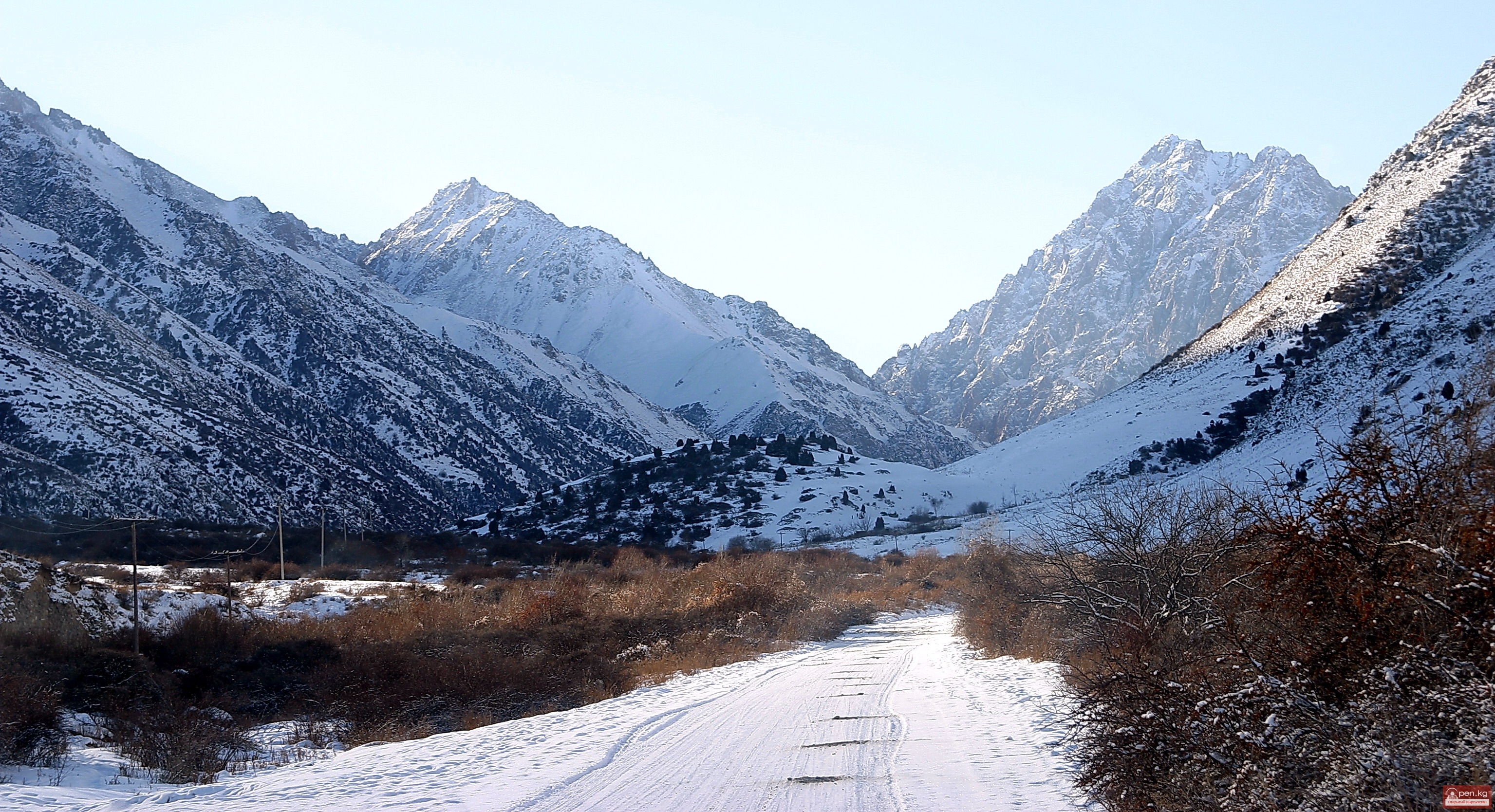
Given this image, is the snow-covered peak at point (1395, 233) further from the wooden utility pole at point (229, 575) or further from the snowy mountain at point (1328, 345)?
the wooden utility pole at point (229, 575)

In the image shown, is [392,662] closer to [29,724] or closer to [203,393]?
[29,724]

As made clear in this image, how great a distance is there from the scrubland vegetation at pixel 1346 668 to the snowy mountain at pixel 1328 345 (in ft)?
176

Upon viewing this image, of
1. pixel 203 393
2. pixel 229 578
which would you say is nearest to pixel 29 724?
pixel 229 578

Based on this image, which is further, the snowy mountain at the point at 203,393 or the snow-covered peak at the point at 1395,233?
the snow-covered peak at the point at 1395,233

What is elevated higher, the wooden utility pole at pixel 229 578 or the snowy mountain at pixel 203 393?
the snowy mountain at pixel 203 393

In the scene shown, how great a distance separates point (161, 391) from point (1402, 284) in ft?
393

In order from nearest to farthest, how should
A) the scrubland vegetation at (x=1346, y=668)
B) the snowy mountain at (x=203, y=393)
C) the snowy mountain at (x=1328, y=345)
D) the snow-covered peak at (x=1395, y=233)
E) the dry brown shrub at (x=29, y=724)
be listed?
the scrubland vegetation at (x=1346, y=668), the dry brown shrub at (x=29, y=724), the snowy mountain at (x=1328, y=345), the snowy mountain at (x=203, y=393), the snow-covered peak at (x=1395, y=233)

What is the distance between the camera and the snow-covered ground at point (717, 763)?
10.0 meters

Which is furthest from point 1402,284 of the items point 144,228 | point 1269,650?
point 144,228

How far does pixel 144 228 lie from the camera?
19850 centimetres

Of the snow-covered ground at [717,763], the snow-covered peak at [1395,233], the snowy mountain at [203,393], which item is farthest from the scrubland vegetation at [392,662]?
the snow-covered peak at [1395,233]

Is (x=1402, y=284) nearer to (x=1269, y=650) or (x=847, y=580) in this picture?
(x=847, y=580)

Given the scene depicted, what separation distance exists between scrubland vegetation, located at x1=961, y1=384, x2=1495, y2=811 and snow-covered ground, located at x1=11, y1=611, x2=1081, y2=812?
5.41 feet

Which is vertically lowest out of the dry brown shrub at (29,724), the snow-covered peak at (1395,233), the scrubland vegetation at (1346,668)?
the dry brown shrub at (29,724)
